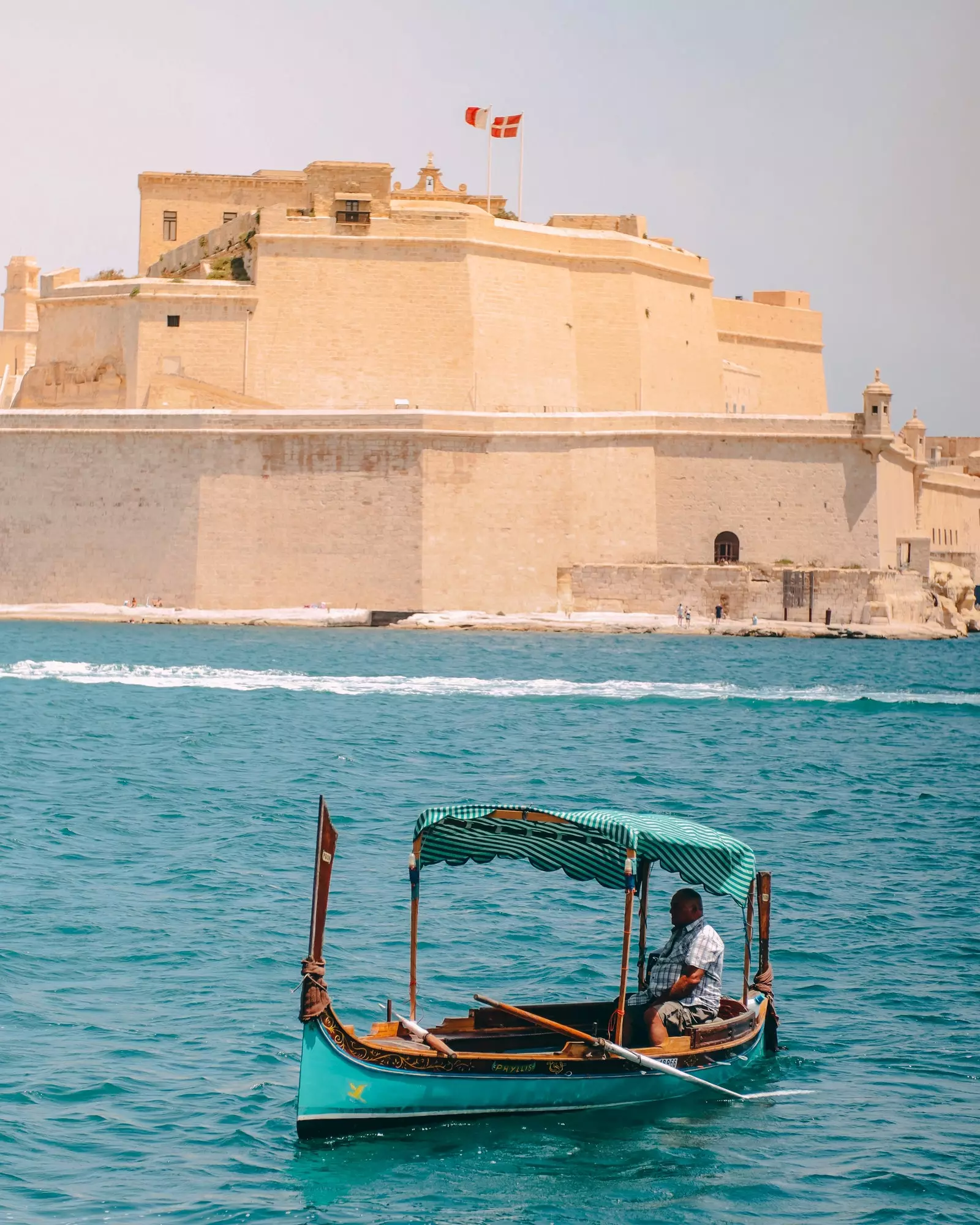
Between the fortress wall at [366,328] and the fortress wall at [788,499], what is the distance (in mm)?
5081

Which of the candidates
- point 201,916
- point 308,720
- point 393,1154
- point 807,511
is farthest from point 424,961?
point 807,511

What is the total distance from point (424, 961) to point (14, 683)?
605 inches

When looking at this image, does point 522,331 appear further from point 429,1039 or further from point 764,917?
point 429,1039

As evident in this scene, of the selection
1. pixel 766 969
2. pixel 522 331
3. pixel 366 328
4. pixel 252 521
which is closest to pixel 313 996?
pixel 766 969

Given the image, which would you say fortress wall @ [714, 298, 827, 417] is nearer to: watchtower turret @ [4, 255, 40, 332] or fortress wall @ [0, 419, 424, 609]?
fortress wall @ [0, 419, 424, 609]

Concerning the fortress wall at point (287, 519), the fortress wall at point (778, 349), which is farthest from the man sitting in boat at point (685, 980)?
the fortress wall at point (778, 349)

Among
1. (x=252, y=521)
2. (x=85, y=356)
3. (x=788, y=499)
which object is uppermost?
(x=85, y=356)

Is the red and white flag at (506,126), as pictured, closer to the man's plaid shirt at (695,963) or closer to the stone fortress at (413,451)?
the stone fortress at (413,451)

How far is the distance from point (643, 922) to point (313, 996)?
2302 mm

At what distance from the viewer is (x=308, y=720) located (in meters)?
20.3

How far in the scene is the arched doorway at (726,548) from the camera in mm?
33719

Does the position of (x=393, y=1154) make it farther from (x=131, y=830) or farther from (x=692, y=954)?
(x=131, y=830)

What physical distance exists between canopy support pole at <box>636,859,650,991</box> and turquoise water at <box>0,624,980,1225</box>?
37cm

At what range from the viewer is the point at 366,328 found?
3512cm
